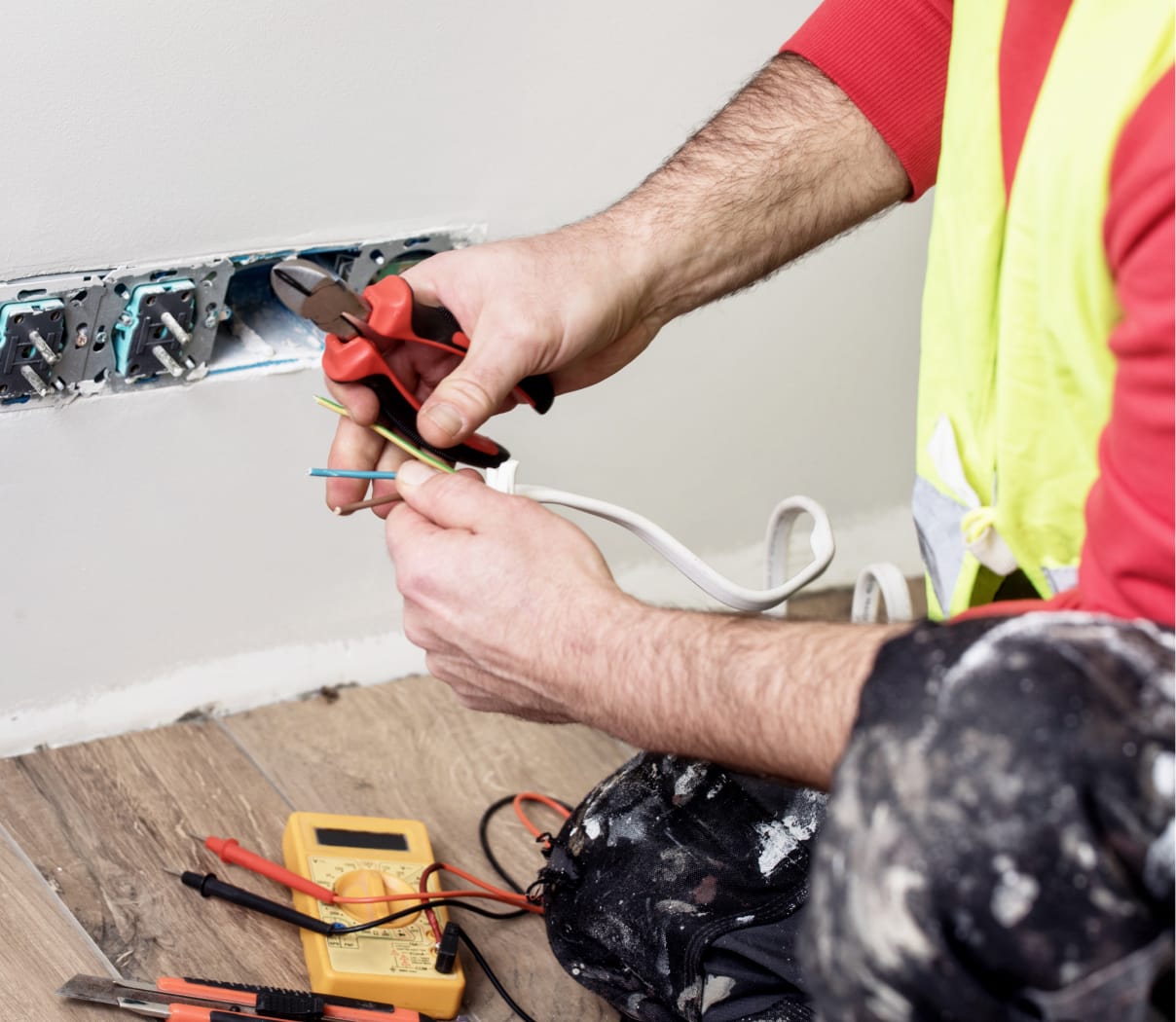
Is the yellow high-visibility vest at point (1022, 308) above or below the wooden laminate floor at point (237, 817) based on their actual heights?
above

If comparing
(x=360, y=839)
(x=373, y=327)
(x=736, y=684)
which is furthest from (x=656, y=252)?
(x=360, y=839)

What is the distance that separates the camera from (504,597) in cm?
71

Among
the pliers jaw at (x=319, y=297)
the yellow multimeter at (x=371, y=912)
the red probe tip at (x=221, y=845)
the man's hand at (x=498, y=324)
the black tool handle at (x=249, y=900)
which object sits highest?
the pliers jaw at (x=319, y=297)

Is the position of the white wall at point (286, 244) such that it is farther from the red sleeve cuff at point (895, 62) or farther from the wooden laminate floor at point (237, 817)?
the red sleeve cuff at point (895, 62)

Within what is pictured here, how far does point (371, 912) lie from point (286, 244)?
586mm

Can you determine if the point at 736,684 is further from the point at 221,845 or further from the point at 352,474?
the point at 221,845

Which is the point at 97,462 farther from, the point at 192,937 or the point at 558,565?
the point at 558,565

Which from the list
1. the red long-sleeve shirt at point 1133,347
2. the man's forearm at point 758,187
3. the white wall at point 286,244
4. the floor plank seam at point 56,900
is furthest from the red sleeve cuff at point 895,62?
the floor plank seam at point 56,900

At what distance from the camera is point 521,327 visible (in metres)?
0.82

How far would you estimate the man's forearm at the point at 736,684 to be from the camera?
614 mm

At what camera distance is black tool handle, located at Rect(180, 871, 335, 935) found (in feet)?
3.28

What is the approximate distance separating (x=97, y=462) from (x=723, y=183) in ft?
1.96

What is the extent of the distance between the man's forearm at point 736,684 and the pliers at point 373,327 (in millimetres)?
226

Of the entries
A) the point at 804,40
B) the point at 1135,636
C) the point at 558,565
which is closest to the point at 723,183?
the point at 804,40
